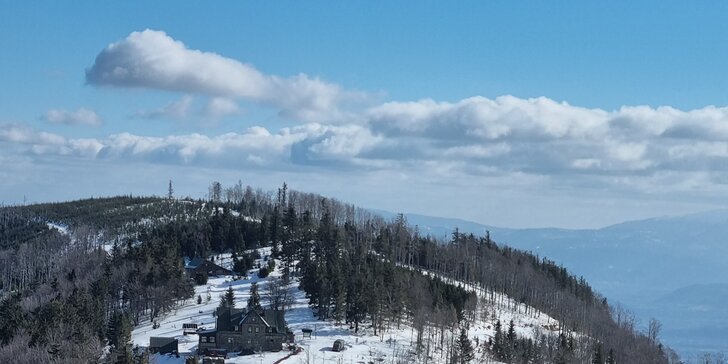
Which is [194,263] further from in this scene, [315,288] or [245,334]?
[245,334]

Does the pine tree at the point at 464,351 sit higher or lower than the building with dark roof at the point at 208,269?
lower

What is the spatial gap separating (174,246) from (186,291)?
24.8m

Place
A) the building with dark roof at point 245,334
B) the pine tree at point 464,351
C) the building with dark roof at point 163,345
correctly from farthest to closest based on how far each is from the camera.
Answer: the building with dark roof at point 245,334 → the pine tree at point 464,351 → the building with dark roof at point 163,345

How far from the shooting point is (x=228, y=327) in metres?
107

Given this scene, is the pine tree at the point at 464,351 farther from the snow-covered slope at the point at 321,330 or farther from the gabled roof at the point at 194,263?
the gabled roof at the point at 194,263

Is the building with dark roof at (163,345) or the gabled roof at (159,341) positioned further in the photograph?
the gabled roof at (159,341)

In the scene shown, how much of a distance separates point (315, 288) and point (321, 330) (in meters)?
8.57

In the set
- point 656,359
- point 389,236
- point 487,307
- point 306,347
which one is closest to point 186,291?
point 306,347

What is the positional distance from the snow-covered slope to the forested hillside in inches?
84.5

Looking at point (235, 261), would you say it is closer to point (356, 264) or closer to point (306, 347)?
point (356, 264)

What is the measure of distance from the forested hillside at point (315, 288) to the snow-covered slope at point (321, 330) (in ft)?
7.05

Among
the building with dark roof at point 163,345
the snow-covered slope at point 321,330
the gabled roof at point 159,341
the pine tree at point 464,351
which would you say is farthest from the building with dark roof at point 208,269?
the pine tree at point 464,351

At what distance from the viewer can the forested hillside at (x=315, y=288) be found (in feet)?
346

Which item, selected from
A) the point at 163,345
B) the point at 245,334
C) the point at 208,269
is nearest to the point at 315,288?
the point at 245,334
